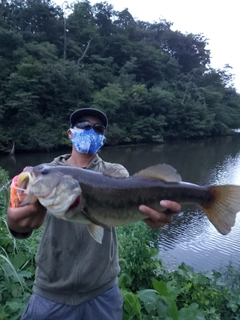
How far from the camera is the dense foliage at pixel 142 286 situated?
293cm

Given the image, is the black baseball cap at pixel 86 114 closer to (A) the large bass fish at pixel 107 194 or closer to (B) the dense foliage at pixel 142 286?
(A) the large bass fish at pixel 107 194

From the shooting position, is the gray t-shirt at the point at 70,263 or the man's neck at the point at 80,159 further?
the man's neck at the point at 80,159

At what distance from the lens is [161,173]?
6.77 feet

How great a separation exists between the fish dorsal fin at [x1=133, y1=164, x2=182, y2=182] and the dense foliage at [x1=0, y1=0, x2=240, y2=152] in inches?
1141

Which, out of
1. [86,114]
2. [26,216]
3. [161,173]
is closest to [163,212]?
[161,173]

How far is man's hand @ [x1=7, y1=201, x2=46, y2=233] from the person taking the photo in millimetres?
1875

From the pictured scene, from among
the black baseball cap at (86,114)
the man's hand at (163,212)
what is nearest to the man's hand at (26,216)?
the man's hand at (163,212)

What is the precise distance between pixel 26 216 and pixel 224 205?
118 centimetres

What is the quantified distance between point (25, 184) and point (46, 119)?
32664mm

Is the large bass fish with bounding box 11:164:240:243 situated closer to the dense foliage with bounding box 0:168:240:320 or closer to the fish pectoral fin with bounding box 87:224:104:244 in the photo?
the fish pectoral fin with bounding box 87:224:104:244

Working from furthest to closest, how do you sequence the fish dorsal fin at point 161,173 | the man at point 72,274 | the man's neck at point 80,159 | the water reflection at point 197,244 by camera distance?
the water reflection at point 197,244 → the man's neck at point 80,159 → the man at point 72,274 → the fish dorsal fin at point 161,173

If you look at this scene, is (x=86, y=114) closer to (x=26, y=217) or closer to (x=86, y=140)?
(x=86, y=140)

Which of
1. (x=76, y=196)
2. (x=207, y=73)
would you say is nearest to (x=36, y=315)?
(x=76, y=196)

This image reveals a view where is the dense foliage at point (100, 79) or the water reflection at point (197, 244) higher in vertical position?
the dense foliage at point (100, 79)
